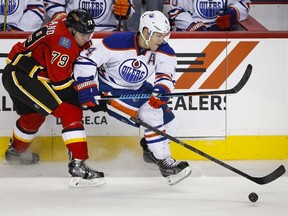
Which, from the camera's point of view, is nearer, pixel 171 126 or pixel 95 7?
pixel 171 126

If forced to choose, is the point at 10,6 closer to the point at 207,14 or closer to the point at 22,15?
the point at 22,15

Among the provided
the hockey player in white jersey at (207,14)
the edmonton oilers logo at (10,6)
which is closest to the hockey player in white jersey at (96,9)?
the edmonton oilers logo at (10,6)

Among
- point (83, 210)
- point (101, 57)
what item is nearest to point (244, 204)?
point (83, 210)

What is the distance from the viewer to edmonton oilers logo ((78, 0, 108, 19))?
6.28m

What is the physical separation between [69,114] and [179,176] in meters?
0.68

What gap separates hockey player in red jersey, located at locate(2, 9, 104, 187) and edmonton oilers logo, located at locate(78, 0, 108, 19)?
3.37 feet

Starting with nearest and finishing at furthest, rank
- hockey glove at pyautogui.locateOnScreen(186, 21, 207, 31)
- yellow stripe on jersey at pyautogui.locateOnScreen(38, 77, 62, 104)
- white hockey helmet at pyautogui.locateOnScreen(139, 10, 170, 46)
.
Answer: white hockey helmet at pyautogui.locateOnScreen(139, 10, 170, 46)
yellow stripe on jersey at pyautogui.locateOnScreen(38, 77, 62, 104)
hockey glove at pyautogui.locateOnScreen(186, 21, 207, 31)

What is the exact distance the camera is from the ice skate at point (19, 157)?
550 centimetres

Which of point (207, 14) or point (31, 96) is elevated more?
point (207, 14)

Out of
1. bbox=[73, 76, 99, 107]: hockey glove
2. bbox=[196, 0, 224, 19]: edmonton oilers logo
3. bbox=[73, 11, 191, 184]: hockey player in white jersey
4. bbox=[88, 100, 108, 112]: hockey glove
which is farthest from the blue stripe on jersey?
bbox=[196, 0, 224, 19]: edmonton oilers logo

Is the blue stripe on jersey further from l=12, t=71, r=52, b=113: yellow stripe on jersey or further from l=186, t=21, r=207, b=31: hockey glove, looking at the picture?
l=186, t=21, r=207, b=31: hockey glove

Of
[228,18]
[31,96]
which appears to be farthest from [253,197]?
[228,18]

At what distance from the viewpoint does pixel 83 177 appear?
498cm

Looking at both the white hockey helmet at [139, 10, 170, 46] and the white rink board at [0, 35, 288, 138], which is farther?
the white rink board at [0, 35, 288, 138]
